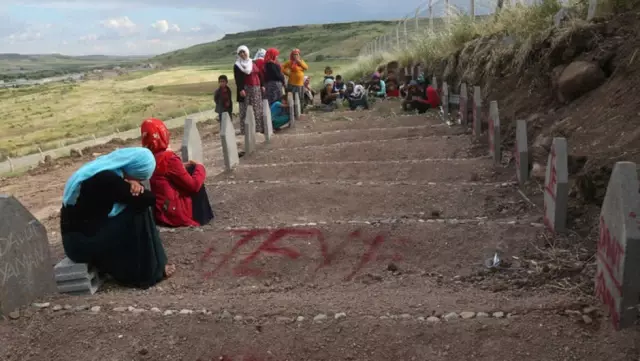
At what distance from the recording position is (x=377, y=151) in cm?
941

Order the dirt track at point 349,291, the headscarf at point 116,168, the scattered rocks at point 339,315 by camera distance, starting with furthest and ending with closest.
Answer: the headscarf at point 116,168, the scattered rocks at point 339,315, the dirt track at point 349,291

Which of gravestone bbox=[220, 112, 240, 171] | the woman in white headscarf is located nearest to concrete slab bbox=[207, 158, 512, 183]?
gravestone bbox=[220, 112, 240, 171]

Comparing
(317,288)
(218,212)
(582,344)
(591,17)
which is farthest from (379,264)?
(591,17)

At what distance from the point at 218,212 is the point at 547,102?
4557 millimetres

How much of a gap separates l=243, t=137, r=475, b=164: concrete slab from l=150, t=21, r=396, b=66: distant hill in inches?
3131

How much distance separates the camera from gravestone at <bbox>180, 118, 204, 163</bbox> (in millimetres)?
7758

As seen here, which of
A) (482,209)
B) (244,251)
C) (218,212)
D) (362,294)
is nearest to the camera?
(362,294)

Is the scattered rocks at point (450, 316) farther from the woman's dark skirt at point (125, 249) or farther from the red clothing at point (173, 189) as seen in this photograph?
the red clothing at point (173, 189)

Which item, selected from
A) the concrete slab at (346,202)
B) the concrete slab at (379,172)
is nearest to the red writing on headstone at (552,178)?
the concrete slab at (346,202)

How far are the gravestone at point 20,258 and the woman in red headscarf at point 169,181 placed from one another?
152 centimetres

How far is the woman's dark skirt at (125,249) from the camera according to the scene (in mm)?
4652

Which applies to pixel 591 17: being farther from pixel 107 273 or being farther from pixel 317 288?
pixel 107 273

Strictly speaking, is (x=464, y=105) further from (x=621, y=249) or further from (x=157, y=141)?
(x=621, y=249)

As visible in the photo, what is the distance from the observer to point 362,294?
13.9ft
